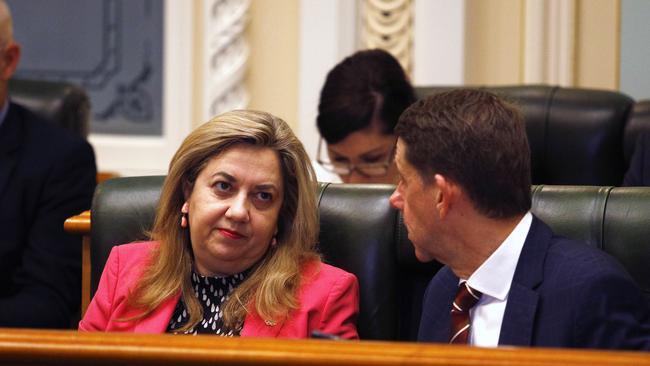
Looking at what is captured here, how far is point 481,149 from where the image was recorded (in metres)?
1.97

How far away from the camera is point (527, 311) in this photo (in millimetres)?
1939

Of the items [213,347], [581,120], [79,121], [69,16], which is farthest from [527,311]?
[69,16]

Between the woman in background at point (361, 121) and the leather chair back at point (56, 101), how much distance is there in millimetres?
873

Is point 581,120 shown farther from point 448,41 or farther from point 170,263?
point 170,263

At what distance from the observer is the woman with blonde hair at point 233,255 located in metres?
2.40

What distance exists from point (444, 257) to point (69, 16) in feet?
10.0

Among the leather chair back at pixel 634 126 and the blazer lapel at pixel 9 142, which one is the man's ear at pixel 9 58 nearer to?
the blazer lapel at pixel 9 142

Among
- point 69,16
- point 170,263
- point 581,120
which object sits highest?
point 69,16

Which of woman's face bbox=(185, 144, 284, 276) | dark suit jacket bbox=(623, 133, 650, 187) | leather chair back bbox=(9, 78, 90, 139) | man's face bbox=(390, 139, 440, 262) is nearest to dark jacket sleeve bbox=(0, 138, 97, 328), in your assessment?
leather chair back bbox=(9, 78, 90, 139)

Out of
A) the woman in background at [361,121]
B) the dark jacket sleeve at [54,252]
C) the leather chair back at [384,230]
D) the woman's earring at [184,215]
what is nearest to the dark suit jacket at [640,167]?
the woman in background at [361,121]

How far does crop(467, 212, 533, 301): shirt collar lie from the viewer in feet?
6.56

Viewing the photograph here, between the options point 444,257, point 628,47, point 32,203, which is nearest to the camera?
point 444,257

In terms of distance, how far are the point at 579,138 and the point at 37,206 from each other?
1.59 m

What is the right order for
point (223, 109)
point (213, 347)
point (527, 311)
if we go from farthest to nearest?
point (223, 109), point (527, 311), point (213, 347)
